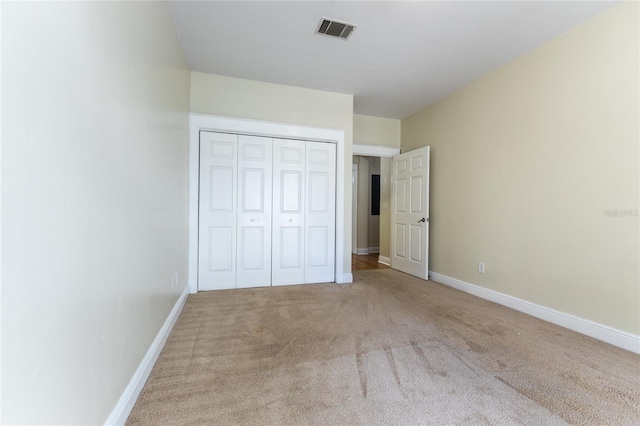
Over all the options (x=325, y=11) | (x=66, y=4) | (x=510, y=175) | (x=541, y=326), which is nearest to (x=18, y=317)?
(x=66, y=4)

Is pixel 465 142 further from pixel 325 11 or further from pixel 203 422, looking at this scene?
pixel 203 422

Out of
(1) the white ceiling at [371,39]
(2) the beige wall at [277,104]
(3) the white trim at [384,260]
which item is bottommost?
(3) the white trim at [384,260]

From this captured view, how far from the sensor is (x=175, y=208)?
2469 mm

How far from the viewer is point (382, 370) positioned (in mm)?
1663

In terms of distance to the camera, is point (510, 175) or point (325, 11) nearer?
point (325, 11)

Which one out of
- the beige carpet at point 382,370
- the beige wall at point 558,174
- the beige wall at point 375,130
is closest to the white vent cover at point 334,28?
the beige wall at point 558,174

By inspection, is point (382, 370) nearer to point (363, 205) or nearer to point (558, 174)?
point (558, 174)

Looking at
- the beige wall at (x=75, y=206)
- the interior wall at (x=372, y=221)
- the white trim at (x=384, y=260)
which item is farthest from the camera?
the interior wall at (x=372, y=221)

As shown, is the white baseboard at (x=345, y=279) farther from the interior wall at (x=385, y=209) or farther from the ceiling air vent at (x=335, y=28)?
the ceiling air vent at (x=335, y=28)

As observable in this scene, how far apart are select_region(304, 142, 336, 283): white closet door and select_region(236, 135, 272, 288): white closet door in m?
0.52

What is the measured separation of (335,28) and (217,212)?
2.31 m

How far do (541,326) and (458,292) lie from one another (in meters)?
1.01

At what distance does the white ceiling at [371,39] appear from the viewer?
2.15m

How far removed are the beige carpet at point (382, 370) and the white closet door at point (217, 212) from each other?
2.02 ft
